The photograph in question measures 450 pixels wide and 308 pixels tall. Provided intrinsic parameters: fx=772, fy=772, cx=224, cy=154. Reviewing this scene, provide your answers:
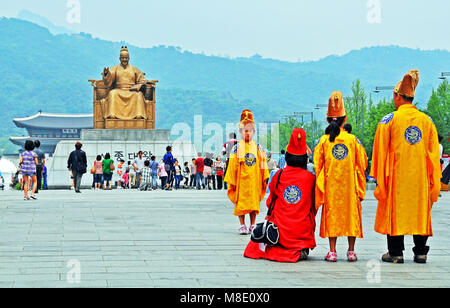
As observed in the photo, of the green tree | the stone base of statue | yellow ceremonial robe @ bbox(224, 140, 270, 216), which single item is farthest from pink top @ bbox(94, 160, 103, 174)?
the green tree

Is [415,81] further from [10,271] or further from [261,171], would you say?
[10,271]

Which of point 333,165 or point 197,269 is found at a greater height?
point 333,165

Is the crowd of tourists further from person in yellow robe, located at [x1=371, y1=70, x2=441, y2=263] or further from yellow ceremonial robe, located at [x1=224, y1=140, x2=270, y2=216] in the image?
person in yellow robe, located at [x1=371, y1=70, x2=441, y2=263]

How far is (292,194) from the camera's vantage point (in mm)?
7207

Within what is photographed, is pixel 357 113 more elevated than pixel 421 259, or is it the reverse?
pixel 357 113

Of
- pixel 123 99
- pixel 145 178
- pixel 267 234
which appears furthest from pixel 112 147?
pixel 267 234

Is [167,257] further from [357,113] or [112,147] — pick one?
[357,113]

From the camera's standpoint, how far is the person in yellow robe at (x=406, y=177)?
6895mm

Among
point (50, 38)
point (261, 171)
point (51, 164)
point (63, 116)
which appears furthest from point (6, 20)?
point (261, 171)

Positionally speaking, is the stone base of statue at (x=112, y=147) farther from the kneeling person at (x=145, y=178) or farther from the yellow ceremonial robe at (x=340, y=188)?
the yellow ceremonial robe at (x=340, y=188)

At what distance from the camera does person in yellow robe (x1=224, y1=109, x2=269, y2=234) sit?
925 centimetres

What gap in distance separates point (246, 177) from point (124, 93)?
16319 millimetres
